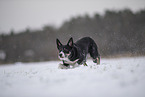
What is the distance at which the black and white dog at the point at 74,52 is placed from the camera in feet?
14.5

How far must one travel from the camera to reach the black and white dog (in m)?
4.42

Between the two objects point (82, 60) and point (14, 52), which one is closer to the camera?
point (82, 60)

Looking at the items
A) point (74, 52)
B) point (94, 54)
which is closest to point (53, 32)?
point (94, 54)

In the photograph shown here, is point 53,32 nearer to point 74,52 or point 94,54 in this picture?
point 94,54

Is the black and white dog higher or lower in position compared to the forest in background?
lower


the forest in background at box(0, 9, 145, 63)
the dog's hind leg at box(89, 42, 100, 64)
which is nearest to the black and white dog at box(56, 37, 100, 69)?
the dog's hind leg at box(89, 42, 100, 64)

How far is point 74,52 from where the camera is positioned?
4625 mm

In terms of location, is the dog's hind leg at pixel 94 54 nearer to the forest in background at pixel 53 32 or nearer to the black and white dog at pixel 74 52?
the black and white dog at pixel 74 52

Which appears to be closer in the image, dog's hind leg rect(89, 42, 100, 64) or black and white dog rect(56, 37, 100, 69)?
black and white dog rect(56, 37, 100, 69)

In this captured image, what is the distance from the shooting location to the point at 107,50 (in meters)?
6.98

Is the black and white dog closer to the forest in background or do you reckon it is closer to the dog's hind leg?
the dog's hind leg

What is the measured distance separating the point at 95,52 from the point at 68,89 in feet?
11.9

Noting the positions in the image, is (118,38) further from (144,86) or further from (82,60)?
(144,86)

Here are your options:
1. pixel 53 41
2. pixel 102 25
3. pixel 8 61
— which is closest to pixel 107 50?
pixel 102 25
